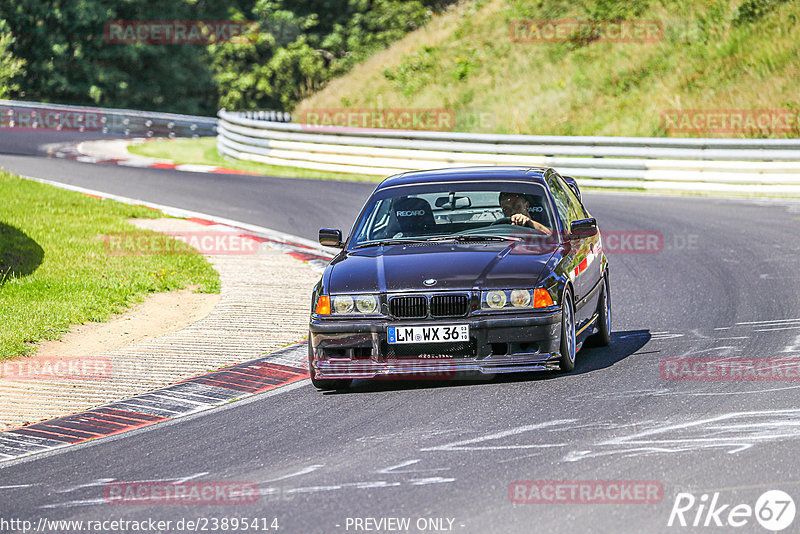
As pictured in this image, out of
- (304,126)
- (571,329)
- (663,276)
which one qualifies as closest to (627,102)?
(304,126)

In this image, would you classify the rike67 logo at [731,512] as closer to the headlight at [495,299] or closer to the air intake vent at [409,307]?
the headlight at [495,299]

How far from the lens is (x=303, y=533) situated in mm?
5762

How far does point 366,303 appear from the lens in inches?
348

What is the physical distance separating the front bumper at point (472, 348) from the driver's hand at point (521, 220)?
1.42 metres

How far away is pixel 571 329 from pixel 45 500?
4.22 metres

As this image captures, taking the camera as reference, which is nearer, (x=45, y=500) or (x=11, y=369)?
(x=45, y=500)

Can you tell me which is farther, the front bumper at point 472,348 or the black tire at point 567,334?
the black tire at point 567,334

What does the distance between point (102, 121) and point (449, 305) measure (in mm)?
35284

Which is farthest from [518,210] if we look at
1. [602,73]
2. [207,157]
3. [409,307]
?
[207,157]

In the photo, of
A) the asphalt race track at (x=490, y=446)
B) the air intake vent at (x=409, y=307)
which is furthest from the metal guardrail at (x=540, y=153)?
the air intake vent at (x=409, y=307)

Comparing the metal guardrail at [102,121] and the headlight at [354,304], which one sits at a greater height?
the metal guardrail at [102,121]

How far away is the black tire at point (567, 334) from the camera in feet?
29.2

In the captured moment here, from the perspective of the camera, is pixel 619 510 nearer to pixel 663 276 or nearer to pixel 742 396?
pixel 742 396

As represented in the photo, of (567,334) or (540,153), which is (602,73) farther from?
(567,334)
